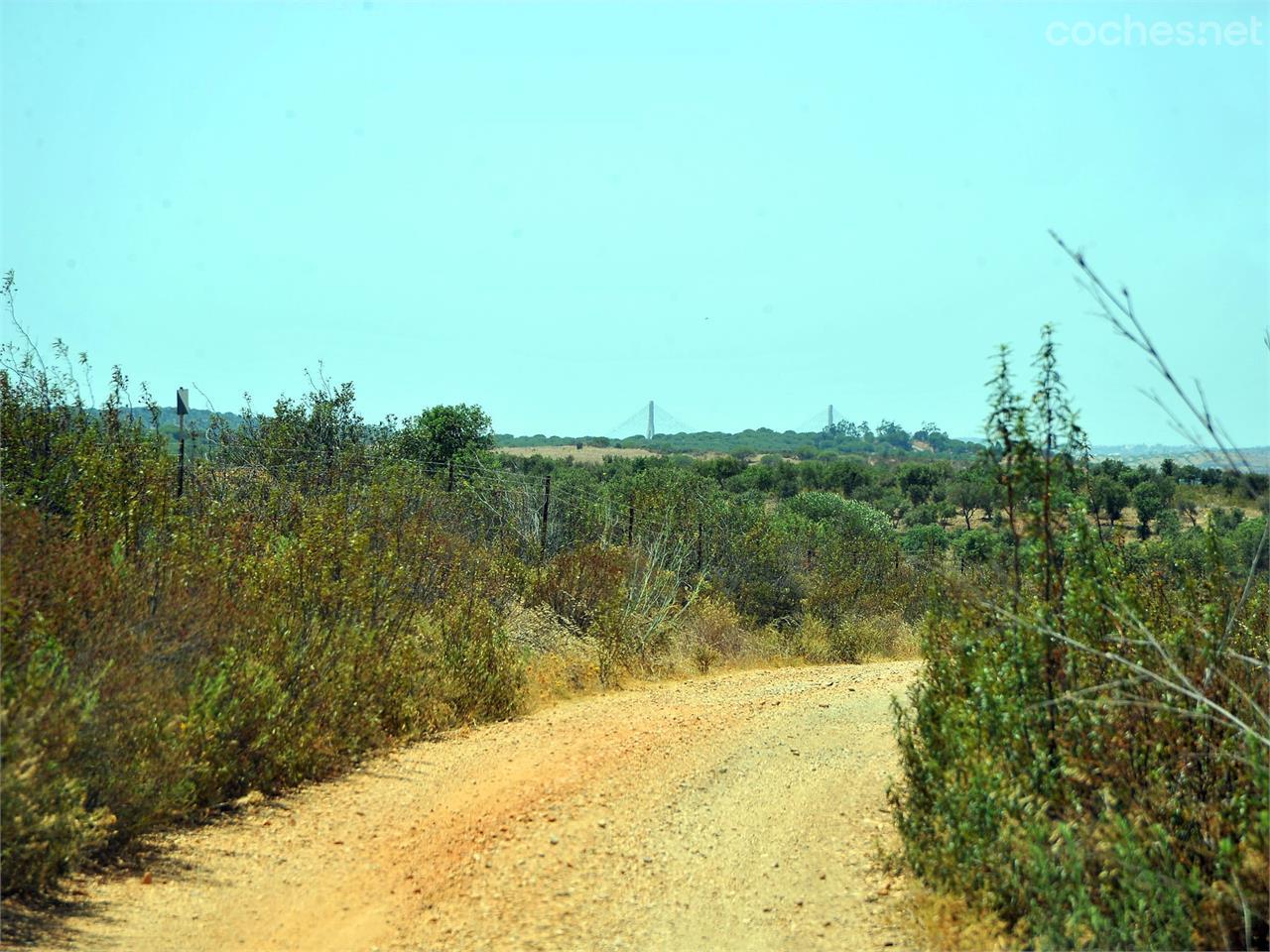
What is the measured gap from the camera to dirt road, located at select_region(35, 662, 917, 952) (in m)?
6.45

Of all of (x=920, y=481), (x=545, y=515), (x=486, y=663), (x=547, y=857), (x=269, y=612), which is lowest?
(x=547, y=857)

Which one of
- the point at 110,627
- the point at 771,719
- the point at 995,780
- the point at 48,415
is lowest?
the point at 771,719

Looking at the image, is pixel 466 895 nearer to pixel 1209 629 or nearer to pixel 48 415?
pixel 1209 629

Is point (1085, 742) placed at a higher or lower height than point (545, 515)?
lower

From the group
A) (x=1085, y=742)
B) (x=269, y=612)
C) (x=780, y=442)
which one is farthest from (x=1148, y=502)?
(x=780, y=442)

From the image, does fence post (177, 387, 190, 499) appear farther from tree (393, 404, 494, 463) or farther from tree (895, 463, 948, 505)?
tree (895, 463, 948, 505)

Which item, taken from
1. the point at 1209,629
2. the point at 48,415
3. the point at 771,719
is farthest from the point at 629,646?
the point at 1209,629

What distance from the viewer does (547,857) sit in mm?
7656

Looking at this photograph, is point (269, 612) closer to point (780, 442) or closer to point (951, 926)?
point (951, 926)

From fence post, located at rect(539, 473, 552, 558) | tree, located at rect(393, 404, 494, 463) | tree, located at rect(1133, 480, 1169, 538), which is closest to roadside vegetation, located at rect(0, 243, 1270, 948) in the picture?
fence post, located at rect(539, 473, 552, 558)

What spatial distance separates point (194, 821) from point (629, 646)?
9.49 meters

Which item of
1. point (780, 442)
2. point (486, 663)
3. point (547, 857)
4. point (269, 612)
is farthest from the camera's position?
point (780, 442)

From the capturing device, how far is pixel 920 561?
29.8 meters

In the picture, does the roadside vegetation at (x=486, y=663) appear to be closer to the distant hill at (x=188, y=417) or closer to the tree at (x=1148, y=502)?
the distant hill at (x=188, y=417)
